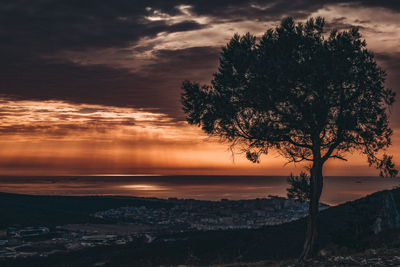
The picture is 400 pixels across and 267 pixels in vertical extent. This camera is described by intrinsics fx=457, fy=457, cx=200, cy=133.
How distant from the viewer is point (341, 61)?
2644 centimetres

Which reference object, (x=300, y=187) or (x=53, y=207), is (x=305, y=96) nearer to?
(x=300, y=187)

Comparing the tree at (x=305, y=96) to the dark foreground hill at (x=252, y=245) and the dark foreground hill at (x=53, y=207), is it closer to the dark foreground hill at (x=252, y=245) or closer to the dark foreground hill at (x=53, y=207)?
the dark foreground hill at (x=252, y=245)

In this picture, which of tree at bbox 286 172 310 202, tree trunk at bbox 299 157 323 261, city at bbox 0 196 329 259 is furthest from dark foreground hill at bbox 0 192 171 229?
tree trunk at bbox 299 157 323 261

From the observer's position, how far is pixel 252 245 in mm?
53562

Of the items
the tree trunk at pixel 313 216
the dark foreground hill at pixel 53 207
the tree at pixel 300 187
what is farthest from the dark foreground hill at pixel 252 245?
the dark foreground hill at pixel 53 207

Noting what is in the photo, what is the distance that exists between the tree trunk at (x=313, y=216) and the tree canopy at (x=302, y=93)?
0.79 metres

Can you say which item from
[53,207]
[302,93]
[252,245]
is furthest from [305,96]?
[53,207]

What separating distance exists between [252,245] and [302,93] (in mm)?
30334

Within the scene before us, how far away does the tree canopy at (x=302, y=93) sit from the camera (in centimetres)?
2677

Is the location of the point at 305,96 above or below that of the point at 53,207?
above

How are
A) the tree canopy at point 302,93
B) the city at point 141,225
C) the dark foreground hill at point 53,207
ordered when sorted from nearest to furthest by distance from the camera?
the tree canopy at point 302,93 < the city at point 141,225 < the dark foreground hill at point 53,207

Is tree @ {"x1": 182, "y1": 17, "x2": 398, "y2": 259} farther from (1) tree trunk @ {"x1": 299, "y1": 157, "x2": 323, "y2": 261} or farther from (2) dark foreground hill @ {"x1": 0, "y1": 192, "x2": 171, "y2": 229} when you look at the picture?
(2) dark foreground hill @ {"x1": 0, "y1": 192, "x2": 171, "y2": 229}

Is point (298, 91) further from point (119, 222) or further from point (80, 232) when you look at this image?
point (119, 222)

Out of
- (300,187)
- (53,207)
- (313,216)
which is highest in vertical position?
(300,187)
